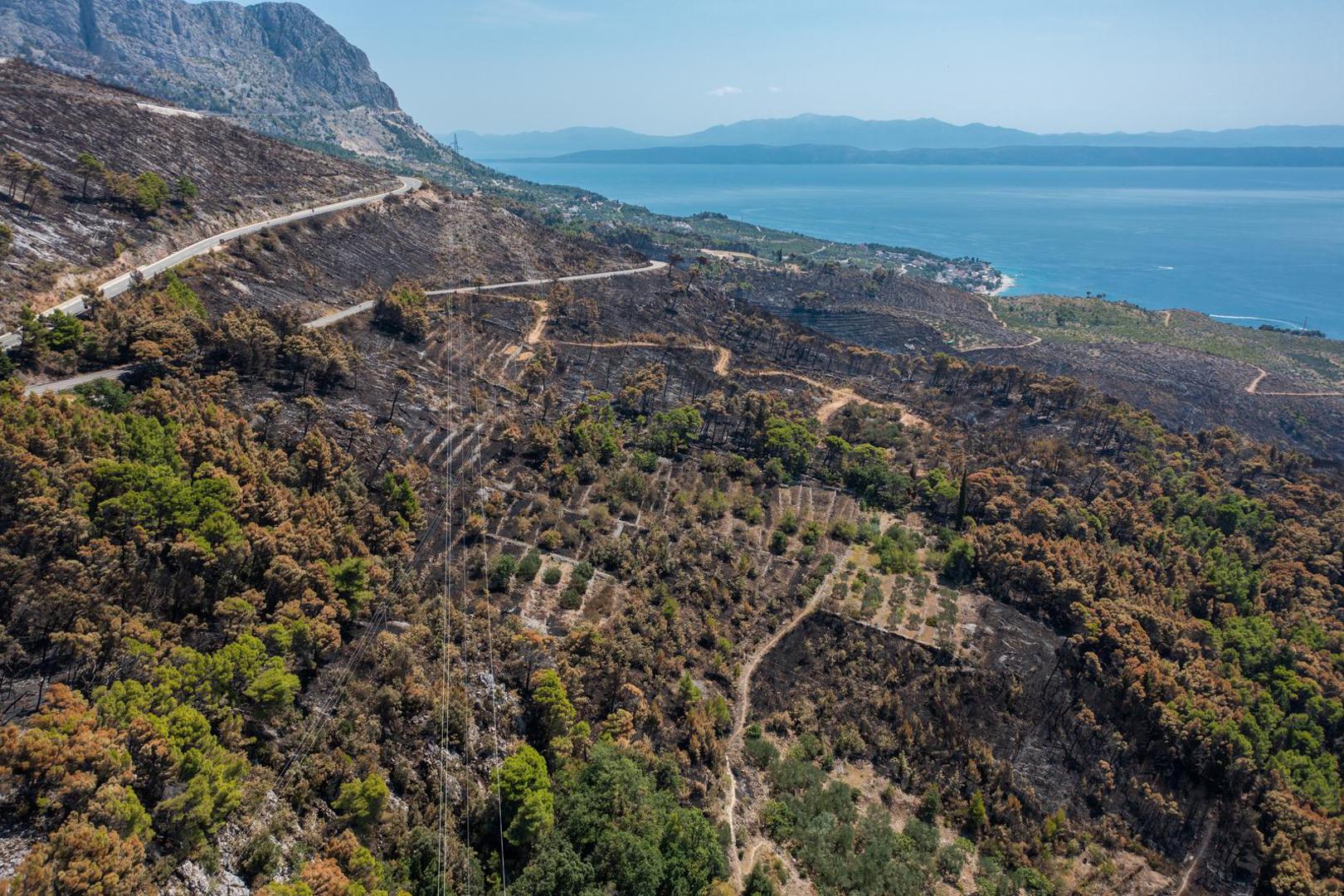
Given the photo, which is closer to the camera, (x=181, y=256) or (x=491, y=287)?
(x=181, y=256)

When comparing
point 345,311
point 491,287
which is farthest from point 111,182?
point 491,287

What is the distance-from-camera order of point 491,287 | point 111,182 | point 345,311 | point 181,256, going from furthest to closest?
point 491,287 → point 345,311 → point 111,182 → point 181,256

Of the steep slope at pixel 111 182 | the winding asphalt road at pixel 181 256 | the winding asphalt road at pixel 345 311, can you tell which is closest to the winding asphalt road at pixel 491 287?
the winding asphalt road at pixel 345 311

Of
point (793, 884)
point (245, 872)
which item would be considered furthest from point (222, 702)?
point (793, 884)

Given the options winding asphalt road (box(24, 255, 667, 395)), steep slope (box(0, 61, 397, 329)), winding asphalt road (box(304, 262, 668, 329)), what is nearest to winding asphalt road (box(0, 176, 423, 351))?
winding asphalt road (box(24, 255, 667, 395))

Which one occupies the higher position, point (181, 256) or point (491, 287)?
point (181, 256)

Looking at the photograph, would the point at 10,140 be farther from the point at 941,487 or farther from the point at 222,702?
the point at 941,487

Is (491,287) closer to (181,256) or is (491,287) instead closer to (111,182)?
(181,256)

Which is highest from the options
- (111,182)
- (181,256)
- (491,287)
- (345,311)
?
(111,182)
